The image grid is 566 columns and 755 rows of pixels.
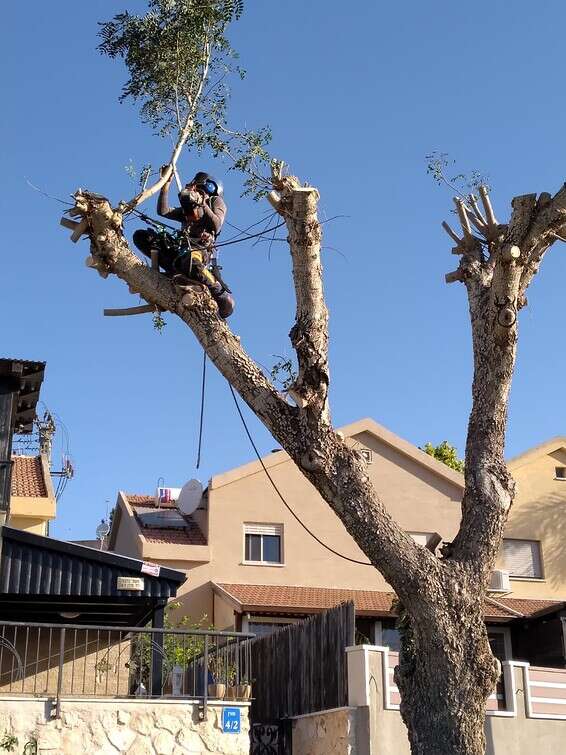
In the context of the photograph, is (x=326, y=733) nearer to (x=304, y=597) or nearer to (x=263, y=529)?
(x=304, y=597)

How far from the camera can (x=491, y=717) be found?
15344 millimetres

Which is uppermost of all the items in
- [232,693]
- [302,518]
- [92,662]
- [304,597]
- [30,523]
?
[302,518]

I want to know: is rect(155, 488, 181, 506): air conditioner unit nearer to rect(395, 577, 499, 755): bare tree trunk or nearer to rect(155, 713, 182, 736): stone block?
rect(155, 713, 182, 736): stone block

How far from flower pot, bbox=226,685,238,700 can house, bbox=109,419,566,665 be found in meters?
8.98

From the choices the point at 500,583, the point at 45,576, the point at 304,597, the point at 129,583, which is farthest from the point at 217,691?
the point at 500,583

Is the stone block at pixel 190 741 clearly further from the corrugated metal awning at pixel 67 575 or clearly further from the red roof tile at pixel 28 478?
the red roof tile at pixel 28 478

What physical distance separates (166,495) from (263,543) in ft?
11.9

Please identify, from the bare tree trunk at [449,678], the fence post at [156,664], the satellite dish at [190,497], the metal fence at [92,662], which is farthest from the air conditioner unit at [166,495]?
the bare tree trunk at [449,678]

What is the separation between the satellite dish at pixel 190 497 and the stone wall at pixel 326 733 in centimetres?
988

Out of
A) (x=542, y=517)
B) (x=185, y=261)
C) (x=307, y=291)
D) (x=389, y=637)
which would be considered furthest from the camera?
(x=542, y=517)

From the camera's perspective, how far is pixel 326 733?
14602mm

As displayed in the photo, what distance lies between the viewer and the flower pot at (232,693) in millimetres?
13266

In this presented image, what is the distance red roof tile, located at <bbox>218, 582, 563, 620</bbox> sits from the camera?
2258 cm

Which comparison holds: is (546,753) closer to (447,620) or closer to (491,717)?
(491,717)
